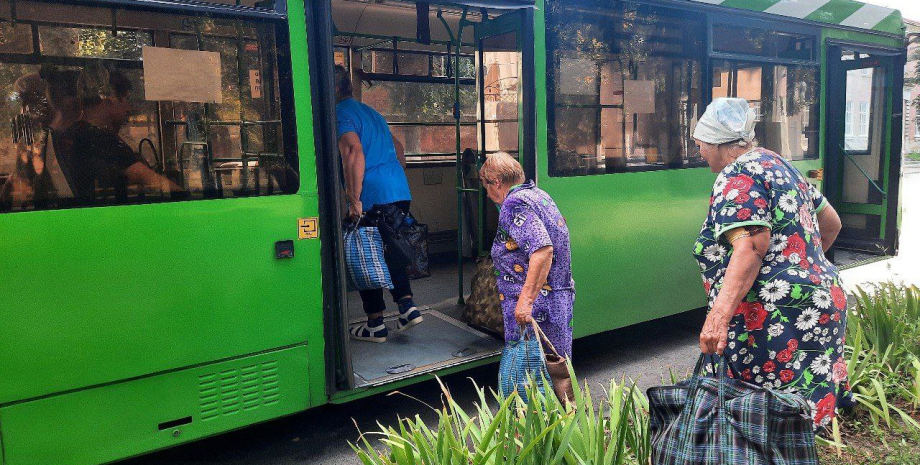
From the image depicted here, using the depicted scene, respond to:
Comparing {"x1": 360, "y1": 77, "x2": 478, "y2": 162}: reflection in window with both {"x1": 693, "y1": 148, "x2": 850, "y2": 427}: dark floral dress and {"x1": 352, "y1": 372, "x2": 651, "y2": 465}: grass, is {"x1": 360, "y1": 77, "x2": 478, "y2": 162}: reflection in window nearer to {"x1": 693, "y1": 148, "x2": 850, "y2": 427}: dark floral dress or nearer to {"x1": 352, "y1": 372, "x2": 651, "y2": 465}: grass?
{"x1": 693, "y1": 148, "x2": 850, "y2": 427}: dark floral dress

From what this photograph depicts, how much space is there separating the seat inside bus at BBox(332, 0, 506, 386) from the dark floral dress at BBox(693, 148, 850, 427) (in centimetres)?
202

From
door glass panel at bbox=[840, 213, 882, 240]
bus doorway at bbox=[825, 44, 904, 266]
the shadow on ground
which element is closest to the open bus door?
the shadow on ground

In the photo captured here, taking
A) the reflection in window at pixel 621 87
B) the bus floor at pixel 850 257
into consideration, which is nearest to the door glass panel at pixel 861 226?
the bus floor at pixel 850 257

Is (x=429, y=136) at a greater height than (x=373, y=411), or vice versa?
(x=429, y=136)

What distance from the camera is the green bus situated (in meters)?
3.08

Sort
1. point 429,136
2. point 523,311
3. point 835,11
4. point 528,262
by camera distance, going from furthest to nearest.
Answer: point 429,136
point 835,11
point 528,262
point 523,311

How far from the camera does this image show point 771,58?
6.14 metres

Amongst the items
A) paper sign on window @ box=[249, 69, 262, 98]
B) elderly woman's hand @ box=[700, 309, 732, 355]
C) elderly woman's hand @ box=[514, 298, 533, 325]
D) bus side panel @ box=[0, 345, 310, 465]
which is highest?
paper sign on window @ box=[249, 69, 262, 98]

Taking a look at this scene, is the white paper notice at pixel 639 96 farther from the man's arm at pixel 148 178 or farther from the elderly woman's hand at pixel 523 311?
the man's arm at pixel 148 178

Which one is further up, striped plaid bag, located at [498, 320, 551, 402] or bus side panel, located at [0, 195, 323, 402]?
bus side panel, located at [0, 195, 323, 402]

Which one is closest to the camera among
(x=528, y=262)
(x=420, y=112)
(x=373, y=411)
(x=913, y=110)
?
(x=528, y=262)

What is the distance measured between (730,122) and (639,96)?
2.48m

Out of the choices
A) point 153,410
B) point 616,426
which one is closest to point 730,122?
point 616,426

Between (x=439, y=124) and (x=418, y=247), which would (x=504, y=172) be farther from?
(x=439, y=124)
